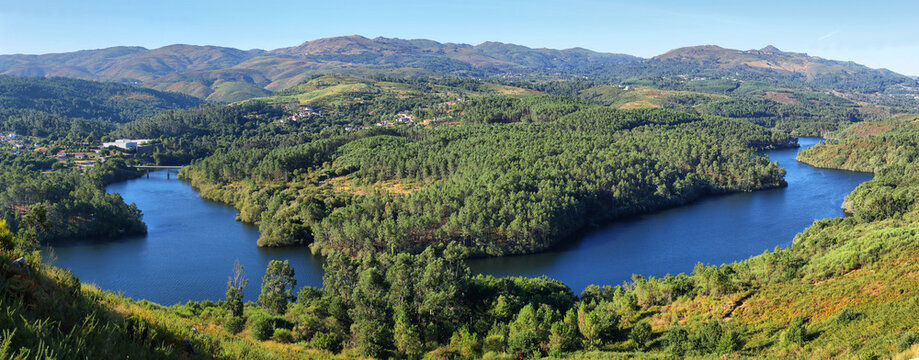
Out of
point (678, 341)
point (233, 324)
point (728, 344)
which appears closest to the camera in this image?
point (728, 344)

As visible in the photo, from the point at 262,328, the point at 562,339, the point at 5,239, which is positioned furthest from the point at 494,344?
the point at 5,239

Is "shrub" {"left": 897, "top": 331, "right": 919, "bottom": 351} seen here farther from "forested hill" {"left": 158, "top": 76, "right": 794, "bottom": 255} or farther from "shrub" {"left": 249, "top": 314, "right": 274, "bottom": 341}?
"forested hill" {"left": 158, "top": 76, "right": 794, "bottom": 255}

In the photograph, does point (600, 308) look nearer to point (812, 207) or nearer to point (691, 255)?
point (691, 255)

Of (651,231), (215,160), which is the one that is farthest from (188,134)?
(651,231)

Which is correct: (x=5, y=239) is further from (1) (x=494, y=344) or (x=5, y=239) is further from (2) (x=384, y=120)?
(2) (x=384, y=120)

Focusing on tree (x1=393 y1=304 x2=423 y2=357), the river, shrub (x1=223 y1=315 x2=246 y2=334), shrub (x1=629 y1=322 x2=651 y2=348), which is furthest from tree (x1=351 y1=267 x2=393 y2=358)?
the river

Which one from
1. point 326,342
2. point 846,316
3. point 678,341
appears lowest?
point 326,342

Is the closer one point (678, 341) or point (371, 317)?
point (678, 341)

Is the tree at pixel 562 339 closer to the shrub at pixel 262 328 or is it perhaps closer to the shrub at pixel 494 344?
the shrub at pixel 494 344
